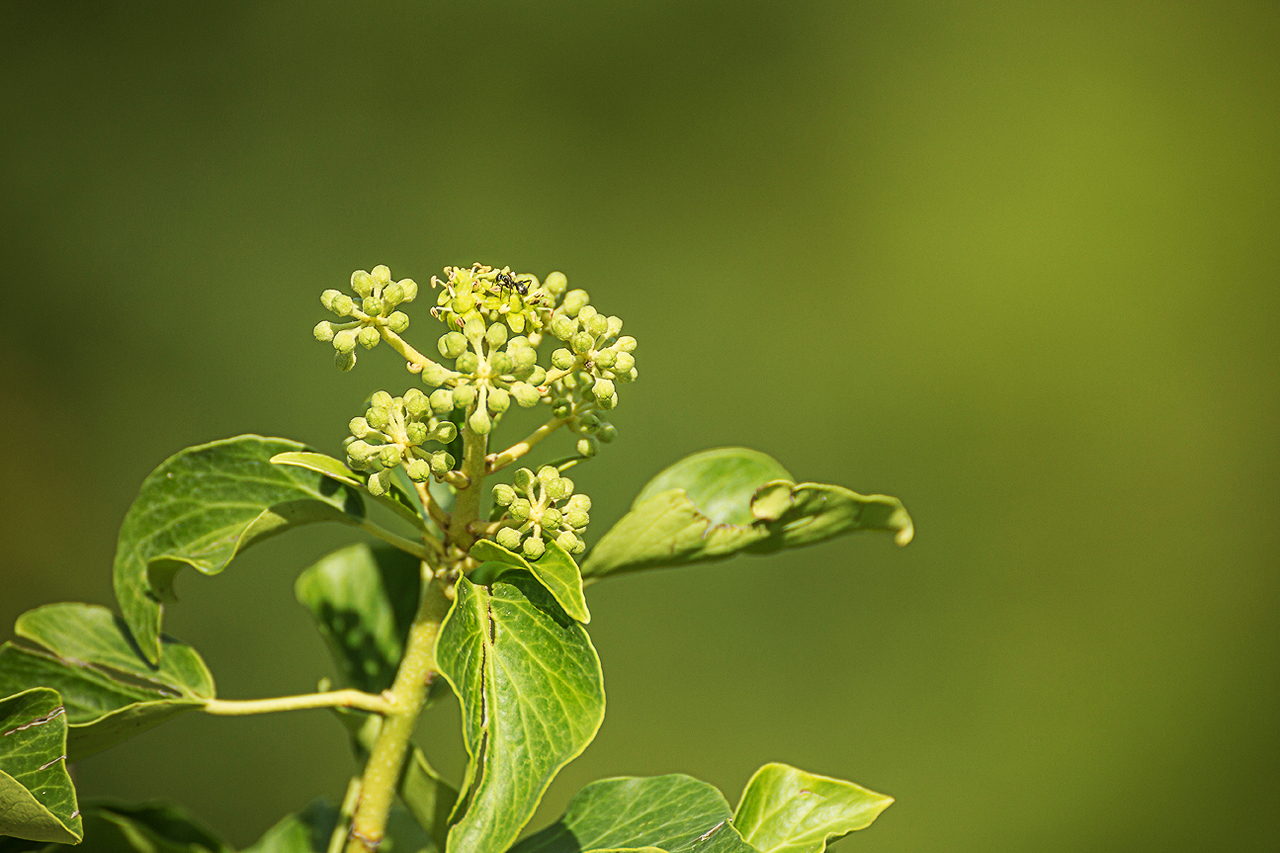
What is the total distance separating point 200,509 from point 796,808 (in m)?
0.28

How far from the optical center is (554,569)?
0.34 metres

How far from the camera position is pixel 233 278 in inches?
80.7

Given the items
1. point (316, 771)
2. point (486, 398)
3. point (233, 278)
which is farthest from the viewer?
point (233, 278)

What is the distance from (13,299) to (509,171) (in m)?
1.07

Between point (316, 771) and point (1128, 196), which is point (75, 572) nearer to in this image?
point (316, 771)

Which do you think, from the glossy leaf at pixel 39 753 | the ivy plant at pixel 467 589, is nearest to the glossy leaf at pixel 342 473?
the ivy plant at pixel 467 589

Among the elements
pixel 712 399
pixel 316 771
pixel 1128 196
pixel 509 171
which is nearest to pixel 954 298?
pixel 1128 196

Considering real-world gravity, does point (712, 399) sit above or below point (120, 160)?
below

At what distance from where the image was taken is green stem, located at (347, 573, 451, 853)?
38cm

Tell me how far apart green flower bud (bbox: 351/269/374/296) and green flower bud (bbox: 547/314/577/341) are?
0.07 metres

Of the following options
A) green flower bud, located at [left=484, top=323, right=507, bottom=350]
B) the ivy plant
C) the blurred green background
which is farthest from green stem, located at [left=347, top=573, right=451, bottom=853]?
the blurred green background

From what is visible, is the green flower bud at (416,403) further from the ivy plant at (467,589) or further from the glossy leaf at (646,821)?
the glossy leaf at (646,821)

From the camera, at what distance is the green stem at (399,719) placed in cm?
38

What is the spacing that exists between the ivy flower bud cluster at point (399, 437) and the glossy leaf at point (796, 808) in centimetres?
18
